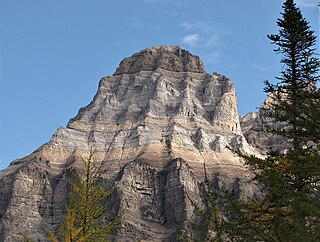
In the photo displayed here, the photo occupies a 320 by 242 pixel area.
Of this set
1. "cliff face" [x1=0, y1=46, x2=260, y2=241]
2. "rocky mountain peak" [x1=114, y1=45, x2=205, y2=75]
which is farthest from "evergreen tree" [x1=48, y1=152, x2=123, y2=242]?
"rocky mountain peak" [x1=114, y1=45, x2=205, y2=75]

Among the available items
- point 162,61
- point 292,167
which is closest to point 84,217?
point 292,167

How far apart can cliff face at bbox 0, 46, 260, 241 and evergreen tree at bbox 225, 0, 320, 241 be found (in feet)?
280

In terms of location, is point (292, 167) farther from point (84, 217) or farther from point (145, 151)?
point (145, 151)

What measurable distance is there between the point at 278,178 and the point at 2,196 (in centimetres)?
11954

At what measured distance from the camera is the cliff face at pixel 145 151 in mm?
120062

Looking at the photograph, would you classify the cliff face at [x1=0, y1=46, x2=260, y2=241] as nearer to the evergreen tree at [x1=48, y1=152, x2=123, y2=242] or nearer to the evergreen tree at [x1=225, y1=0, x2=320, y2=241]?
the evergreen tree at [x1=225, y1=0, x2=320, y2=241]

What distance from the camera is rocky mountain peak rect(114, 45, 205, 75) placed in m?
178

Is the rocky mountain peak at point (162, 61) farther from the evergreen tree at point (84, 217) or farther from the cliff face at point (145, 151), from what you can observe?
the evergreen tree at point (84, 217)

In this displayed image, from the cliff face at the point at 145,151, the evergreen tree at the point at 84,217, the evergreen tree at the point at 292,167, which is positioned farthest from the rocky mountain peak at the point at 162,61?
the evergreen tree at the point at 84,217

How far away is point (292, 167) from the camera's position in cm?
1933

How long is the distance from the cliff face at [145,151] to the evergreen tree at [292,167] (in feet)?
280

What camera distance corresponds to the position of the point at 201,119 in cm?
15212

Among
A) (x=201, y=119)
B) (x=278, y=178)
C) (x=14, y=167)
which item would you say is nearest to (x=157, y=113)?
(x=201, y=119)

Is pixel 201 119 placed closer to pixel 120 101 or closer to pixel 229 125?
pixel 229 125
